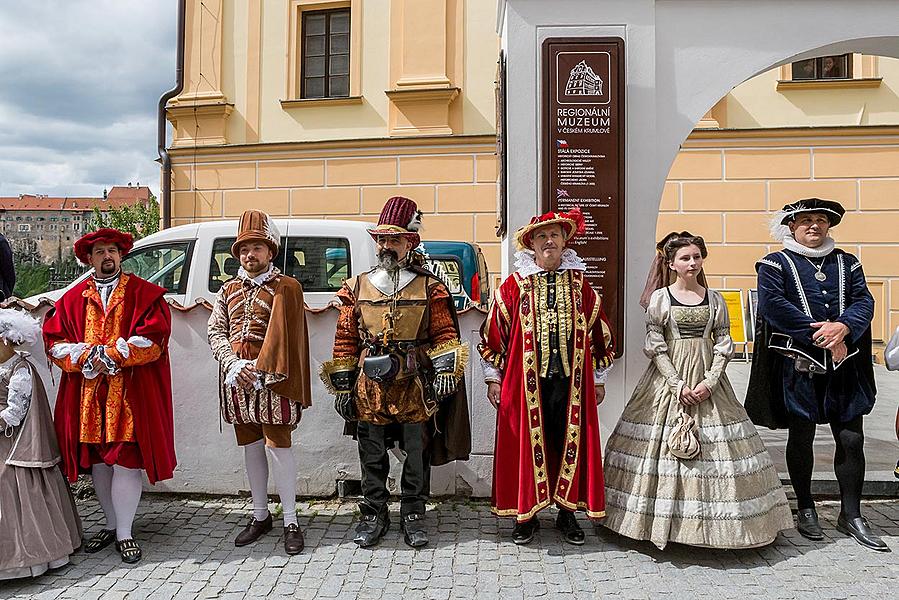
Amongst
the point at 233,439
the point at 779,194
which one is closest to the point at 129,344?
the point at 233,439

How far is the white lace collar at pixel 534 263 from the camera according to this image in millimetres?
4234

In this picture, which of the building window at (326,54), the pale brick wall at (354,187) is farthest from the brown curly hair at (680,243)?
the building window at (326,54)

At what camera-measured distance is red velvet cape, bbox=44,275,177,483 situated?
406 centimetres

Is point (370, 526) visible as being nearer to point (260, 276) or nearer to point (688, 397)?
point (260, 276)

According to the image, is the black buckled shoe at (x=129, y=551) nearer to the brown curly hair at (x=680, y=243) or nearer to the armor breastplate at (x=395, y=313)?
the armor breastplate at (x=395, y=313)

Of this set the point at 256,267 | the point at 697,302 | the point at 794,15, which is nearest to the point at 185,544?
the point at 256,267

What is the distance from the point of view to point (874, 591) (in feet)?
11.9

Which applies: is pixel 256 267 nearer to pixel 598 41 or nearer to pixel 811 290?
pixel 598 41

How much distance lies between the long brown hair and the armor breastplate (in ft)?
4.54

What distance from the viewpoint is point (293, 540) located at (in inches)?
166

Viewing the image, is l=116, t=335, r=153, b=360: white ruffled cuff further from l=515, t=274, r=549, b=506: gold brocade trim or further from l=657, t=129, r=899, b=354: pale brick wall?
l=657, t=129, r=899, b=354: pale brick wall

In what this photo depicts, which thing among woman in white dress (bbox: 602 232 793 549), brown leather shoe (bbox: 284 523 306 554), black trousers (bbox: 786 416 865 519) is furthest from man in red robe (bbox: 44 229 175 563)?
black trousers (bbox: 786 416 865 519)

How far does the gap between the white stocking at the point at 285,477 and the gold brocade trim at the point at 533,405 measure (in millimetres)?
1325

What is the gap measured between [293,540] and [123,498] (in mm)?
929
